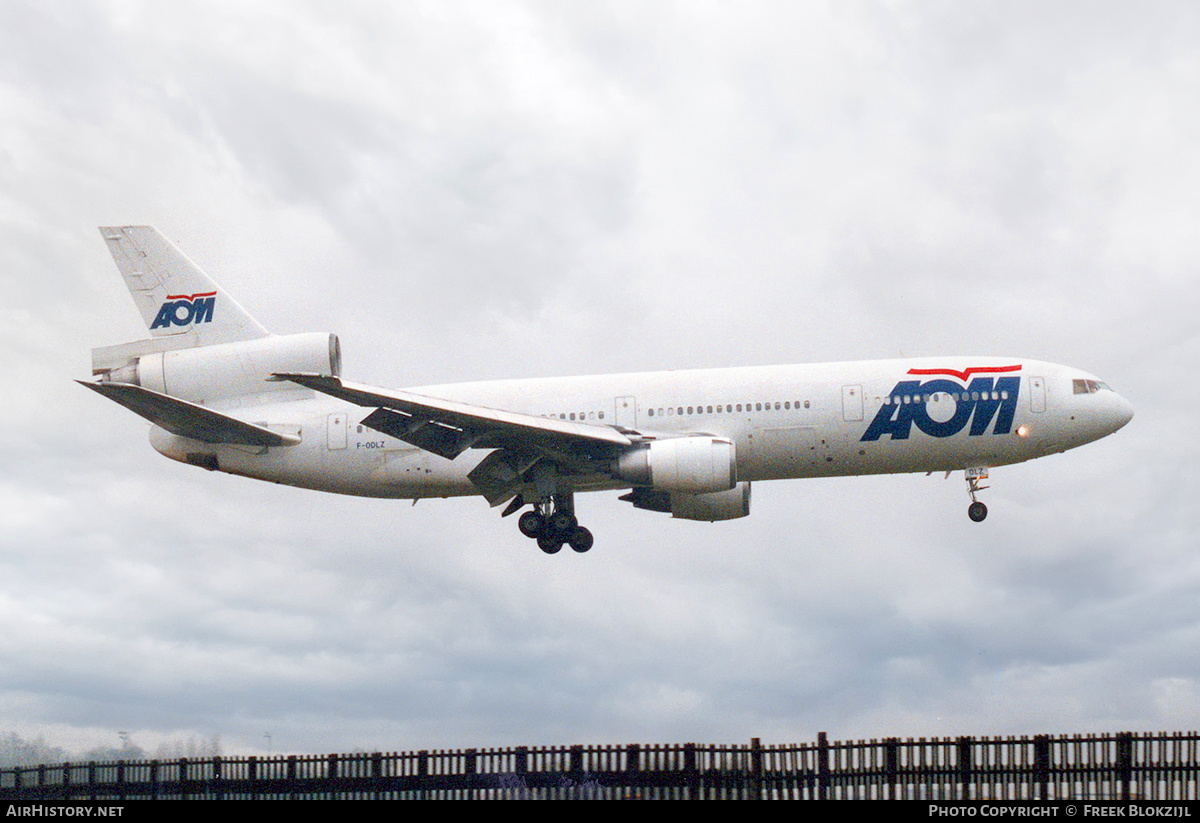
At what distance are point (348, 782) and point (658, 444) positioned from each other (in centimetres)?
1281

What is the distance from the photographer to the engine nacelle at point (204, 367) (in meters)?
44.2

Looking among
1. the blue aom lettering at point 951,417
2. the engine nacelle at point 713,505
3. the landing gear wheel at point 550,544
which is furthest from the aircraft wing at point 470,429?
the blue aom lettering at point 951,417

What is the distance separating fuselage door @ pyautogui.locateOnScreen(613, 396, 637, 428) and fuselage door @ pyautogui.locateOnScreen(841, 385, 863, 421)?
628cm

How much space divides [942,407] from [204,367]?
76.5 ft

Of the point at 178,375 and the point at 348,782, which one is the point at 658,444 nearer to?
the point at 348,782

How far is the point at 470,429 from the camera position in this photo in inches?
1587

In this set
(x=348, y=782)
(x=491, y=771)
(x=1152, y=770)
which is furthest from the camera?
(x=348, y=782)

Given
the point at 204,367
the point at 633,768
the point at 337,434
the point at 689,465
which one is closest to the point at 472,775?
the point at 633,768

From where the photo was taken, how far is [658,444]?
129 feet

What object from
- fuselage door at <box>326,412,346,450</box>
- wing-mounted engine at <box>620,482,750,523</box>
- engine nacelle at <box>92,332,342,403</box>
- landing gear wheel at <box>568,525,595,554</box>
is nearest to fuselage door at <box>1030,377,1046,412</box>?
wing-mounted engine at <box>620,482,750,523</box>

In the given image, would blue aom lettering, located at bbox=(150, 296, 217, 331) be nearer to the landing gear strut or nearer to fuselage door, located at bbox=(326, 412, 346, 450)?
fuselage door, located at bbox=(326, 412, 346, 450)

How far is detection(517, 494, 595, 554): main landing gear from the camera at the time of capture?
4266cm
